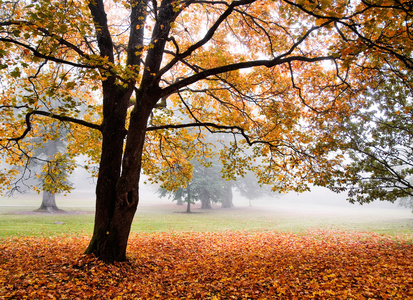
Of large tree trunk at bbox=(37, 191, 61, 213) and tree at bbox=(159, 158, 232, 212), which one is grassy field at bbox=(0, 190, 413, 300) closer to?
large tree trunk at bbox=(37, 191, 61, 213)

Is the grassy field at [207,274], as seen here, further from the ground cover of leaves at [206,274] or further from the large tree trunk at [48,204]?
the large tree trunk at [48,204]

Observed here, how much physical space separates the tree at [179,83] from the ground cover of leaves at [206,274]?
2.85ft

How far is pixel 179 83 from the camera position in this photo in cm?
Result: 600

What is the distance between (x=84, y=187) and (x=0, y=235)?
193ft

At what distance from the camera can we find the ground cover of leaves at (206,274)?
4637 mm

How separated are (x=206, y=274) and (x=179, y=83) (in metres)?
4.46

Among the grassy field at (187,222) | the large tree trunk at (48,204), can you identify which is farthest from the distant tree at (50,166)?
the grassy field at (187,222)

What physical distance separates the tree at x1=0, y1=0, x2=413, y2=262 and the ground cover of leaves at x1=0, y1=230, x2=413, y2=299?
2.85 feet

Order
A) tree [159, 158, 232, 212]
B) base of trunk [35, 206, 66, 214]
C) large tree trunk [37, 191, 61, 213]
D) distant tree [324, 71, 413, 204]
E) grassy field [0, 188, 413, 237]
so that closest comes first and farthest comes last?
distant tree [324, 71, 413, 204], grassy field [0, 188, 413, 237], base of trunk [35, 206, 66, 214], large tree trunk [37, 191, 61, 213], tree [159, 158, 232, 212]

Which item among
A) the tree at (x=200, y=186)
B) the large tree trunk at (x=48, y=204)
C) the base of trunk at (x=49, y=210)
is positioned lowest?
the base of trunk at (x=49, y=210)

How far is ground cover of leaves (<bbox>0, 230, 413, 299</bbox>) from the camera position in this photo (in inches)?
183

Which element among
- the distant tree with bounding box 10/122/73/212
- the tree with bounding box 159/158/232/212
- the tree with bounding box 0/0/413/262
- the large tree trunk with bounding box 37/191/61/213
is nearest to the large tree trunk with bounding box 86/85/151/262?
the tree with bounding box 0/0/413/262

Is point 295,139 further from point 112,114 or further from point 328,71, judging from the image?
point 112,114

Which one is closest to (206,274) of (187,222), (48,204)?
(187,222)
